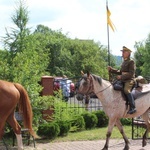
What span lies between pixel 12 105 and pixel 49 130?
2723mm

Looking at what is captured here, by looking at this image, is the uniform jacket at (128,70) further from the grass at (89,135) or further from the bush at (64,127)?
the bush at (64,127)

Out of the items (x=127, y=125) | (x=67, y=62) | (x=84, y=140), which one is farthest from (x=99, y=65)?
(x=84, y=140)

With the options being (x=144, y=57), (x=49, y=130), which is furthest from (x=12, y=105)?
(x=144, y=57)

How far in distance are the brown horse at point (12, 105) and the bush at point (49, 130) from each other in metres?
2.19

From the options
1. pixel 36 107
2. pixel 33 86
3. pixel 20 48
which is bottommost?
pixel 36 107

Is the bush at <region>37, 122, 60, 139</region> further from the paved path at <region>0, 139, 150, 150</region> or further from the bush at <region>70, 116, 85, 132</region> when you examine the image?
the bush at <region>70, 116, 85, 132</region>

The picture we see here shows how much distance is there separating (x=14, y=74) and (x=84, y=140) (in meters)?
2.94

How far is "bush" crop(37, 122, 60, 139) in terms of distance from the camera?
10.3m

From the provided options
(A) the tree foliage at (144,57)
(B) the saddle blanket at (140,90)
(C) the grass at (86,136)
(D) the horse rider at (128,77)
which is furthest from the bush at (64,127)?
(A) the tree foliage at (144,57)

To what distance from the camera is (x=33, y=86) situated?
9.96 metres

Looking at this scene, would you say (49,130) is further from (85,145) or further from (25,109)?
(25,109)

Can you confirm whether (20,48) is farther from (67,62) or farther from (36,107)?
(67,62)

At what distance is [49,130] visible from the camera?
10.3m

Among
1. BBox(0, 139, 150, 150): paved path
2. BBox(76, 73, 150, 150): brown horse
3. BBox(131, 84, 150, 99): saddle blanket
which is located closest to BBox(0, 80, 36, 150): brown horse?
BBox(76, 73, 150, 150): brown horse
